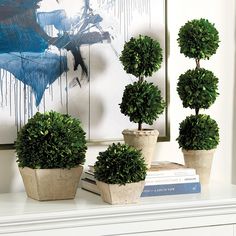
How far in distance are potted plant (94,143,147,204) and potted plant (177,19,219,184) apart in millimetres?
327

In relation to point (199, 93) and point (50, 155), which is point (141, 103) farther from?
point (50, 155)

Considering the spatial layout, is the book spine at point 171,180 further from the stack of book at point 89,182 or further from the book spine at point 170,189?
the stack of book at point 89,182

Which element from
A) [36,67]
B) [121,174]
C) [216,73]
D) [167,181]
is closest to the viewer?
[121,174]

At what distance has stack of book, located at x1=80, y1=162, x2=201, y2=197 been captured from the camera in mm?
1815

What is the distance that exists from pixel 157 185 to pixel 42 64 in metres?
0.49

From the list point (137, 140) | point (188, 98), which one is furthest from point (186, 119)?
point (137, 140)

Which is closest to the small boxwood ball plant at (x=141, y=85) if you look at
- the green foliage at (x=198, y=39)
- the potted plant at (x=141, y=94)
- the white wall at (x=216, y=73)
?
the potted plant at (x=141, y=94)

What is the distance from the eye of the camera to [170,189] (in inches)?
72.3

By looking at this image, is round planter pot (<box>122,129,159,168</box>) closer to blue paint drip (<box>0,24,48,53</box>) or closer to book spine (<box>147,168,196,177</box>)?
book spine (<box>147,168,196,177</box>)

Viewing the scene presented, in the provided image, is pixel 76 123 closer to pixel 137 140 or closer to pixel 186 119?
pixel 137 140

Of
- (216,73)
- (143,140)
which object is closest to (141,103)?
(143,140)

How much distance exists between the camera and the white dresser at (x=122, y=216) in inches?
63.1

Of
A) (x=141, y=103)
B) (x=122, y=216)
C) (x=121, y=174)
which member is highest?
(x=141, y=103)

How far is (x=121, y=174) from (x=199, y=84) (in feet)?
1.50
